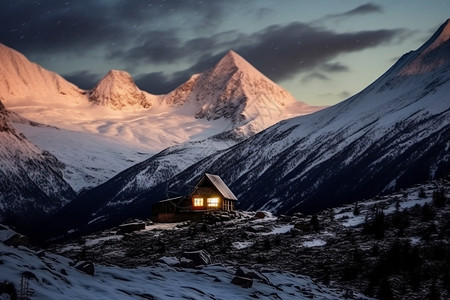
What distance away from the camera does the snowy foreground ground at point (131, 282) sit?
12.9 metres

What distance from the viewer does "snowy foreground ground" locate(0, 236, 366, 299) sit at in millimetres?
12891

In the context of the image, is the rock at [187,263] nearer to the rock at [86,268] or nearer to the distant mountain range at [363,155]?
the rock at [86,268]

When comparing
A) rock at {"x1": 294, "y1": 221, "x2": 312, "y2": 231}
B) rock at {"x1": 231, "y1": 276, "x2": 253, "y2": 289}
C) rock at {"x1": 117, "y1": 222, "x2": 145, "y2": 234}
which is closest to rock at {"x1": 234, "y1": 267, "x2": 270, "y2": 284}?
rock at {"x1": 231, "y1": 276, "x2": 253, "y2": 289}

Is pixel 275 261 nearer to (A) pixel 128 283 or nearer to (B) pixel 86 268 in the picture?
(A) pixel 128 283

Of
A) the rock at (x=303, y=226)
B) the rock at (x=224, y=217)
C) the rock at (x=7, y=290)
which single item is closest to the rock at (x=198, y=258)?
the rock at (x=7, y=290)

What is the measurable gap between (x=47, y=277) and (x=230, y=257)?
2004 centimetres

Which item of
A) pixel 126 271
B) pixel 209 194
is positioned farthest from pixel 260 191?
pixel 126 271

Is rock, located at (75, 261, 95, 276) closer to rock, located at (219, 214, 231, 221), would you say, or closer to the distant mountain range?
rock, located at (219, 214, 231, 221)

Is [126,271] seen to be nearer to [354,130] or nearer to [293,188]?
[293,188]

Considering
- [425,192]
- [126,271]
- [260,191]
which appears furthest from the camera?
[260,191]

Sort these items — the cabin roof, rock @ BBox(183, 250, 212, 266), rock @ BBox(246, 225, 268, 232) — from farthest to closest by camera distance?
the cabin roof
rock @ BBox(246, 225, 268, 232)
rock @ BBox(183, 250, 212, 266)

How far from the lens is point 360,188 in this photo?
126562 mm

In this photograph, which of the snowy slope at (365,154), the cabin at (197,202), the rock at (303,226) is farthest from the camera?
the snowy slope at (365,154)

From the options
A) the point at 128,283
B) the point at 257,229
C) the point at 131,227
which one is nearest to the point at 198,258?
the point at 128,283
